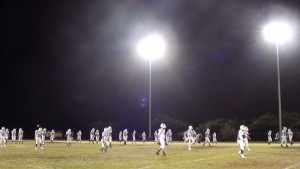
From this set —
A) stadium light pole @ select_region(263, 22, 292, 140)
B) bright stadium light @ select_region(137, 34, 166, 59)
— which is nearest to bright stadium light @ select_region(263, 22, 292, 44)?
stadium light pole @ select_region(263, 22, 292, 140)

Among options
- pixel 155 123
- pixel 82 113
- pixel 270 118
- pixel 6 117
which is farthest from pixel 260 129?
pixel 6 117

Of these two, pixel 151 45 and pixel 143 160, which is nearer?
pixel 143 160

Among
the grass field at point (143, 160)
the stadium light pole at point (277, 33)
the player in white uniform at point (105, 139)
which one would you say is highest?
the stadium light pole at point (277, 33)

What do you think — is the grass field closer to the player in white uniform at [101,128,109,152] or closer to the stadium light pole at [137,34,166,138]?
the player in white uniform at [101,128,109,152]

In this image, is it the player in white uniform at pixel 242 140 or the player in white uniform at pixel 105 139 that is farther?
the player in white uniform at pixel 105 139

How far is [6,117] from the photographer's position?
326 ft

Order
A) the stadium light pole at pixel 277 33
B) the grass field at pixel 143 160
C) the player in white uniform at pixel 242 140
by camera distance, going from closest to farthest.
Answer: the grass field at pixel 143 160
the player in white uniform at pixel 242 140
the stadium light pole at pixel 277 33

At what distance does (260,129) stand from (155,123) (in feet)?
84.4

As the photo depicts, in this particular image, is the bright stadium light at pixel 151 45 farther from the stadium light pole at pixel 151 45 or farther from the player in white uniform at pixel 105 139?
the player in white uniform at pixel 105 139

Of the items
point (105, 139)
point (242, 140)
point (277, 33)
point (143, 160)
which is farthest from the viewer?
point (277, 33)

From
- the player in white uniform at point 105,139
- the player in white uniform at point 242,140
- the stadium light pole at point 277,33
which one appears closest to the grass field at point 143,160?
the player in white uniform at point 242,140

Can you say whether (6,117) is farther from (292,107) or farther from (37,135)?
(292,107)

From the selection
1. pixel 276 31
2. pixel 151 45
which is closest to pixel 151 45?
pixel 151 45

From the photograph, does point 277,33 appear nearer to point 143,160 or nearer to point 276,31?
point 276,31
